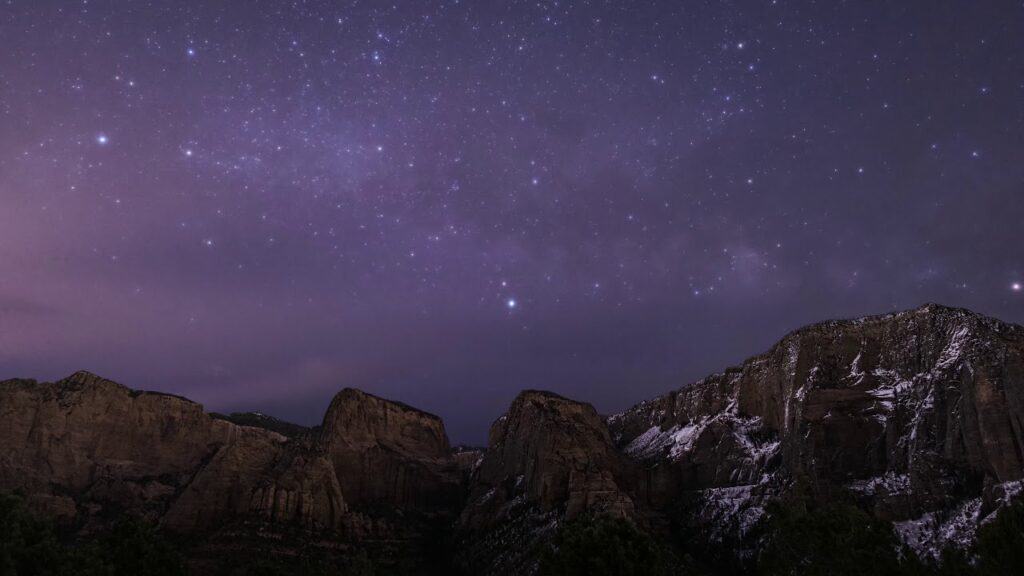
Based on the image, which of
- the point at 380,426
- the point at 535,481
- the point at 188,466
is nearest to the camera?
the point at 535,481

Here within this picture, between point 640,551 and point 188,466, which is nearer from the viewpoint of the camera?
point 640,551

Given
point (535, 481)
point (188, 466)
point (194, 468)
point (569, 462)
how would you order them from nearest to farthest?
point (569, 462), point (194, 468), point (535, 481), point (188, 466)

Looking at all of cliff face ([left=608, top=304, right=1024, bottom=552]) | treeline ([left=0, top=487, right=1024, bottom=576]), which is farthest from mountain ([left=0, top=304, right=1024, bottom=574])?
treeline ([left=0, top=487, right=1024, bottom=576])

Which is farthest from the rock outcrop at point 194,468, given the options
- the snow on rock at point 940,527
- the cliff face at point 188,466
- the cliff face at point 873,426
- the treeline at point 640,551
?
the snow on rock at point 940,527

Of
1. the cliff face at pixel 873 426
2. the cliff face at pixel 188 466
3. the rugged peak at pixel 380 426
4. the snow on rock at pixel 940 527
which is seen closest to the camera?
the snow on rock at pixel 940 527

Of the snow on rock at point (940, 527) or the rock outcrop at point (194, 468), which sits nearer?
the snow on rock at point (940, 527)

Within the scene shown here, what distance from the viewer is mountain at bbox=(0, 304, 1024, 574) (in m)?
86.3

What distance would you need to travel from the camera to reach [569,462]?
120m

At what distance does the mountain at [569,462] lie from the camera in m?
86.3

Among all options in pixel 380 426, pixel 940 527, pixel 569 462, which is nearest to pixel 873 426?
pixel 940 527

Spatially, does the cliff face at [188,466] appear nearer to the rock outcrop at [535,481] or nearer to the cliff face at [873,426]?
the rock outcrop at [535,481]

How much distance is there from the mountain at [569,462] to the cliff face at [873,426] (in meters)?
0.27

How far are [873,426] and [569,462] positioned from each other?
5117 cm

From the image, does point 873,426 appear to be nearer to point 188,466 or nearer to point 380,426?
point 380,426
